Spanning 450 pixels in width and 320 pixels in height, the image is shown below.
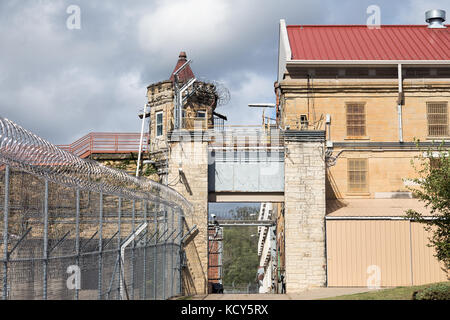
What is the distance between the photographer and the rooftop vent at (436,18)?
3528 cm

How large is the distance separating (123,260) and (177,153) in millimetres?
12599

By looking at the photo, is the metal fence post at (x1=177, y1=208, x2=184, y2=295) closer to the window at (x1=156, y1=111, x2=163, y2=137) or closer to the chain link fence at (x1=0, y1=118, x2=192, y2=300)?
the chain link fence at (x1=0, y1=118, x2=192, y2=300)

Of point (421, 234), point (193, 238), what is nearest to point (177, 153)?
point (193, 238)

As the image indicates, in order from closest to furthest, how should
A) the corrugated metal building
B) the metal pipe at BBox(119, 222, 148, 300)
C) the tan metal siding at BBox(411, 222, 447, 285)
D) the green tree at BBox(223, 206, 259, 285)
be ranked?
the metal pipe at BBox(119, 222, 148, 300) < the corrugated metal building < the tan metal siding at BBox(411, 222, 447, 285) < the green tree at BBox(223, 206, 259, 285)

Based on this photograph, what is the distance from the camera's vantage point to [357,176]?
29359 mm

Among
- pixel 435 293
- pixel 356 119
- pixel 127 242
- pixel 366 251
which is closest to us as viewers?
pixel 127 242

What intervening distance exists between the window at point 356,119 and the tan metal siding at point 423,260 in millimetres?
6404

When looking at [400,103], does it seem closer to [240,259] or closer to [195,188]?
[195,188]

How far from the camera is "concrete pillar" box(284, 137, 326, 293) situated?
25297 mm

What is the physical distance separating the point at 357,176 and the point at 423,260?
5.63m

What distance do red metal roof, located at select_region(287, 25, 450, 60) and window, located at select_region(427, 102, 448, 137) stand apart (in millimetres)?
2467

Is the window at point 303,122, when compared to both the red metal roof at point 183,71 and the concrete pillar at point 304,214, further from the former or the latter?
the red metal roof at point 183,71

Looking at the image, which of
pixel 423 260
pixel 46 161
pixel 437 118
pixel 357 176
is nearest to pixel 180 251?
pixel 357 176

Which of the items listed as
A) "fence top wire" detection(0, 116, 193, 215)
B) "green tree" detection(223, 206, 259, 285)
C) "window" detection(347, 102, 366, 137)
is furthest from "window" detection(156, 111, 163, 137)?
"green tree" detection(223, 206, 259, 285)
